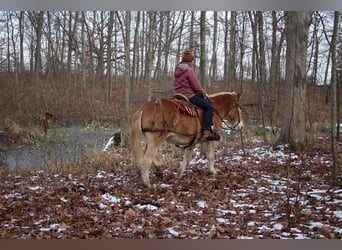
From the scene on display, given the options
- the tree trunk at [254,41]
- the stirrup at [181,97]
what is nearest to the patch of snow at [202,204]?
the stirrup at [181,97]

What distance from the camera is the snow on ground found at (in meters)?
3.19

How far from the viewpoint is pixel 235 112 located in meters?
3.68

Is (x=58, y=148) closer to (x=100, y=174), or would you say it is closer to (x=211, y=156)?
(x=100, y=174)

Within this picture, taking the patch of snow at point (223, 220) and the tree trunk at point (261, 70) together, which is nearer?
the patch of snow at point (223, 220)

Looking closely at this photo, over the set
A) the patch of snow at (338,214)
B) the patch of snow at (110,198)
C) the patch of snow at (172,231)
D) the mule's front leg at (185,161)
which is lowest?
the patch of snow at (172,231)

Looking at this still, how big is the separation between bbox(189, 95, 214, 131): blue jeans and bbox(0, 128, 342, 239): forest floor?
0.29 m

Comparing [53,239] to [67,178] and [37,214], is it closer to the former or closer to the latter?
[37,214]

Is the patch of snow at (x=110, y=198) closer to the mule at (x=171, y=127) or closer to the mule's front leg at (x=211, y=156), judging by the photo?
the mule at (x=171, y=127)

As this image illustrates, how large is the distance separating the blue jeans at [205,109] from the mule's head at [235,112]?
209mm

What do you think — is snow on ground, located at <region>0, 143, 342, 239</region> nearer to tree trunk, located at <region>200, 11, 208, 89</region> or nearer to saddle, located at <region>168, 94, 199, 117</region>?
saddle, located at <region>168, 94, 199, 117</region>

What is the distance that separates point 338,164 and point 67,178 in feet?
8.46

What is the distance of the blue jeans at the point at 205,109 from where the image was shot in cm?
370

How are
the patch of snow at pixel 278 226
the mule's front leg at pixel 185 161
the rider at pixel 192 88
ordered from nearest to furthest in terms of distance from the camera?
the patch of snow at pixel 278 226, the rider at pixel 192 88, the mule's front leg at pixel 185 161

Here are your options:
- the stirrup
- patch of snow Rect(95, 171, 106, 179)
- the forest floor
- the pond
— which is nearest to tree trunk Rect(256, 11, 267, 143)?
the forest floor
